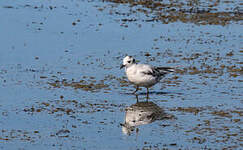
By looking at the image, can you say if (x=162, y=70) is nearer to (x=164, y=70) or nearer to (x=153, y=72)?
(x=164, y=70)

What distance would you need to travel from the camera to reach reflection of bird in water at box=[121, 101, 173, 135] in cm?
1452

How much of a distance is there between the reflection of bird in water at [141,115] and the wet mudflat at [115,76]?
2 centimetres

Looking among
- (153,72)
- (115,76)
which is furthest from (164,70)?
(115,76)

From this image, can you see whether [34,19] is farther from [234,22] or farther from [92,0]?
[234,22]

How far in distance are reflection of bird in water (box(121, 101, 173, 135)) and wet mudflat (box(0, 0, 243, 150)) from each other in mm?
24

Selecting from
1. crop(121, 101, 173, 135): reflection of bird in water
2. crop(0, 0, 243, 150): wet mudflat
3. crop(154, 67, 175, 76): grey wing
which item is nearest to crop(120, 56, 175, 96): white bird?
crop(154, 67, 175, 76): grey wing

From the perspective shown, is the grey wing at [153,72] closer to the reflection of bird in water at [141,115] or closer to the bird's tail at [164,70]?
the bird's tail at [164,70]

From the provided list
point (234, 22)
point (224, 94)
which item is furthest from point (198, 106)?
point (234, 22)

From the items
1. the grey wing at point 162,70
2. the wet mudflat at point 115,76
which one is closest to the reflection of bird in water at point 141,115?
the wet mudflat at point 115,76

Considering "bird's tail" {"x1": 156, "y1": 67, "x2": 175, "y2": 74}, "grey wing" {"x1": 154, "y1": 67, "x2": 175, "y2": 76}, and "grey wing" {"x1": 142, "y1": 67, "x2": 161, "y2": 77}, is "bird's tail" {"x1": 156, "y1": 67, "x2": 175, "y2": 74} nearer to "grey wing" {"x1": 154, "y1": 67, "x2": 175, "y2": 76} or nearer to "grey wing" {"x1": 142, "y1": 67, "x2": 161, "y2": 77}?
"grey wing" {"x1": 154, "y1": 67, "x2": 175, "y2": 76}

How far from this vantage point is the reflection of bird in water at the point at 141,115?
1452 cm

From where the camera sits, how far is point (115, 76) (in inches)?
760

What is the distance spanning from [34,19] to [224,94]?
12.5 m

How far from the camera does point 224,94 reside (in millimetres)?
17375
